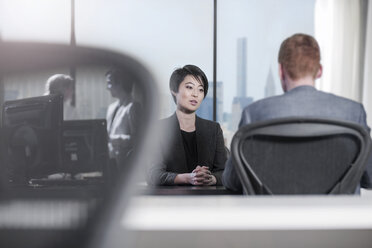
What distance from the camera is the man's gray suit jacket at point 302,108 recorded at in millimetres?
1200

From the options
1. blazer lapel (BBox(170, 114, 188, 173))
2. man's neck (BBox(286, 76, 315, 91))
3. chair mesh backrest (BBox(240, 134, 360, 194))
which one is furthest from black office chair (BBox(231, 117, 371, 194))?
blazer lapel (BBox(170, 114, 188, 173))

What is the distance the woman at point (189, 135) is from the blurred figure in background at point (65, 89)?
1797mm

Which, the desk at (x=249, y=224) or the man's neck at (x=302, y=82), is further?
the man's neck at (x=302, y=82)

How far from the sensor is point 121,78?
303mm

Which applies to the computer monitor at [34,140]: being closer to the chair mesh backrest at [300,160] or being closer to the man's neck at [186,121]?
the chair mesh backrest at [300,160]

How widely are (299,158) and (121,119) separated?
32.2 inches

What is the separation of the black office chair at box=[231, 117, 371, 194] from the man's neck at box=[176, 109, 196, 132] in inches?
46.1

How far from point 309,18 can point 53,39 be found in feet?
17.4

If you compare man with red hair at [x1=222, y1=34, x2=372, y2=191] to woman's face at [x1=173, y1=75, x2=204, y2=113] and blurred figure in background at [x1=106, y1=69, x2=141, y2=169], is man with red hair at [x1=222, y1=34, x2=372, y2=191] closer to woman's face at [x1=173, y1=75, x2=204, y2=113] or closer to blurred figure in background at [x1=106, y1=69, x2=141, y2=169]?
blurred figure in background at [x1=106, y1=69, x2=141, y2=169]

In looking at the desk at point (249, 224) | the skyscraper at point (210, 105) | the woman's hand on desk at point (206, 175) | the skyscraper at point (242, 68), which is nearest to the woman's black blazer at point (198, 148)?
the woman's hand on desk at point (206, 175)

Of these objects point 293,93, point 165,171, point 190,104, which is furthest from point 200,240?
point 190,104

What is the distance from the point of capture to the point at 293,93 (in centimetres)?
124

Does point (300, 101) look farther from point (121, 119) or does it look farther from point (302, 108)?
point (121, 119)

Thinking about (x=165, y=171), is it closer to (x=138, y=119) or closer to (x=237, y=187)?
(x=237, y=187)
